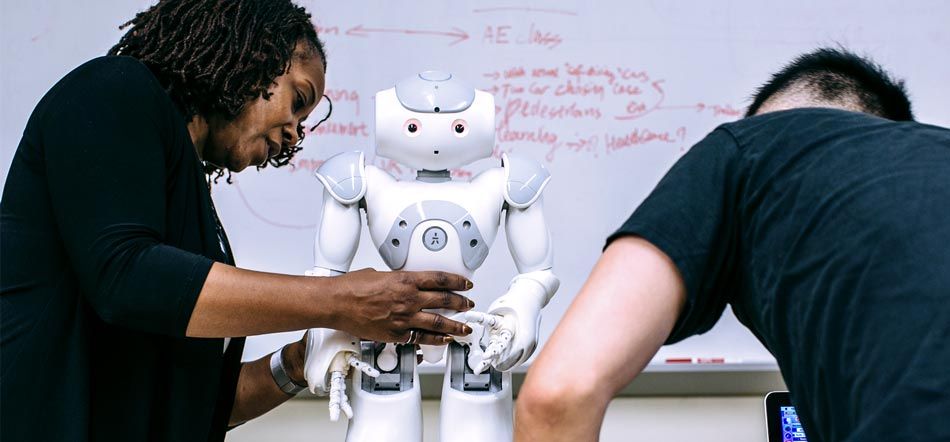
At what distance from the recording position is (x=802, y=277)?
28.2 inches

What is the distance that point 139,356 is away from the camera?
1.13 m

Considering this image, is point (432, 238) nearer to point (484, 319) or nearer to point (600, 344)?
→ point (484, 319)

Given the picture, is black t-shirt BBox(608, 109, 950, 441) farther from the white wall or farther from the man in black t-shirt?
the white wall

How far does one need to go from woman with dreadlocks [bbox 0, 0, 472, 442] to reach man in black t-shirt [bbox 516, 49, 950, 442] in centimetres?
47

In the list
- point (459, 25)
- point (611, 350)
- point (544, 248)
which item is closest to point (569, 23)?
point (459, 25)

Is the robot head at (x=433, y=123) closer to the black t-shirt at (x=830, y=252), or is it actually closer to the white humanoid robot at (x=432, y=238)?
the white humanoid robot at (x=432, y=238)

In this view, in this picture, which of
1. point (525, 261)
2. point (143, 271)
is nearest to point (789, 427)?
point (525, 261)

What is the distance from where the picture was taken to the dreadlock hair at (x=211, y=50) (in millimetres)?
1229

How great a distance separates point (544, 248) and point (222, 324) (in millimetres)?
508

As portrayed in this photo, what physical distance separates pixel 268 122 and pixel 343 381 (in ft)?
1.23

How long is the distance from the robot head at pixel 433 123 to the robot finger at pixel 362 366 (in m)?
0.29

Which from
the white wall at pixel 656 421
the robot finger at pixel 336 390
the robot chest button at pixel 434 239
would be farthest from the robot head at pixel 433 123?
the white wall at pixel 656 421

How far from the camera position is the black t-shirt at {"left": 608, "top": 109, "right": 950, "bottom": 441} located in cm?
66

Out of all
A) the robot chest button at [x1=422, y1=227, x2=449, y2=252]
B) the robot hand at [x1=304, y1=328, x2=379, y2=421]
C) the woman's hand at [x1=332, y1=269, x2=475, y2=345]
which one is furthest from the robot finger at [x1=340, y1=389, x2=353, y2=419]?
the robot chest button at [x1=422, y1=227, x2=449, y2=252]
